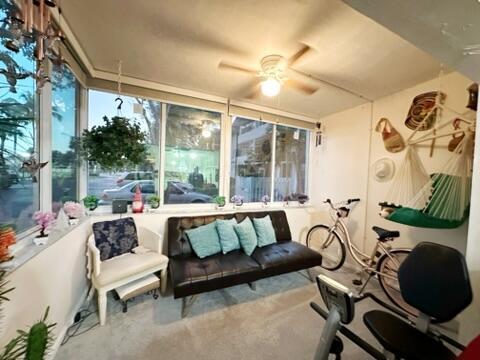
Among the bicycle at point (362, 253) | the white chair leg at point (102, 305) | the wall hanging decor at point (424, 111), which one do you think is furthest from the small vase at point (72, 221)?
the wall hanging decor at point (424, 111)

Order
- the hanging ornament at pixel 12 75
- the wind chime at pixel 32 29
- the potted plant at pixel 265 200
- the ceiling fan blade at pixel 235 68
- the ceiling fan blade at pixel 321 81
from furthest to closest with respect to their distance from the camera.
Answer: the potted plant at pixel 265 200, the ceiling fan blade at pixel 321 81, the ceiling fan blade at pixel 235 68, the hanging ornament at pixel 12 75, the wind chime at pixel 32 29

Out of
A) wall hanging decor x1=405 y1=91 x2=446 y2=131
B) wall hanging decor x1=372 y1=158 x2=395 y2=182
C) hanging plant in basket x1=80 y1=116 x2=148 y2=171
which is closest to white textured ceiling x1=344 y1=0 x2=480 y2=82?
wall hanging decor x1=405 y1=91 x2=446 y2=131

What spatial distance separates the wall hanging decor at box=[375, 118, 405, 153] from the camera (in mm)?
2569

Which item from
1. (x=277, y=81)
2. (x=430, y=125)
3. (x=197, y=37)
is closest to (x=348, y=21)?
(x=277, y=81)

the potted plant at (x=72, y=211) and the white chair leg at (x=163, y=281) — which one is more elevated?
the potted plant at (x=72, y=211)

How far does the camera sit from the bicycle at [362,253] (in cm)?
227

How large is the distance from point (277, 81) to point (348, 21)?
2.17ft

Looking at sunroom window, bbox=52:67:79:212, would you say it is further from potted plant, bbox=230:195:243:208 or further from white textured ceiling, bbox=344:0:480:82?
white textured ceiling, bbox=344:0:480:82

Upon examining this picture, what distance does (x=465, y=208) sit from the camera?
1785 mm

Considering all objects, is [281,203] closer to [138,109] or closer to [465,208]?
[465,208]

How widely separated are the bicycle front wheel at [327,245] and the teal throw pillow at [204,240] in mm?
1606

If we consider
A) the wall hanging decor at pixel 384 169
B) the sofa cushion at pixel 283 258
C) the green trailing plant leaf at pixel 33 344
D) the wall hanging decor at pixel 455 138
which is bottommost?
the sofa cushion at pixel 283 258

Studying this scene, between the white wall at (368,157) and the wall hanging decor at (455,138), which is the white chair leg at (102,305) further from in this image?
the wall hanging decor at (455,138)

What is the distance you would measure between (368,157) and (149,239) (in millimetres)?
3278
